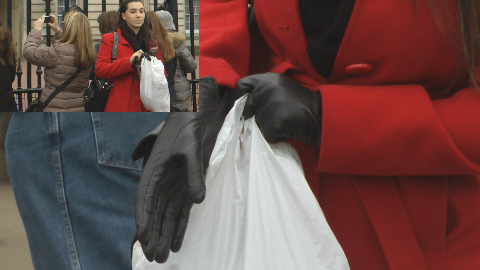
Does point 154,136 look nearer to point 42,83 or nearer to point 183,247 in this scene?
point 183,247

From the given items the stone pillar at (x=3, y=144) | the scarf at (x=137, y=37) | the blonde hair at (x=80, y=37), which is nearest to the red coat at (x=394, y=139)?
the scarf at (x=137, y=37)

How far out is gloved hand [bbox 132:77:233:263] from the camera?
0.90 metres

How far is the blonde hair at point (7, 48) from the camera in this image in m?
1.25

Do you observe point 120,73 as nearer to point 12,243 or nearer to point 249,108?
point 249,108

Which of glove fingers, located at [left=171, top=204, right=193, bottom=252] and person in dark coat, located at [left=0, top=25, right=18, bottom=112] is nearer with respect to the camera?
glove fingers, located at [left=171, top=204, right=193, bottom=252]

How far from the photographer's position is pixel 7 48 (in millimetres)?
1275

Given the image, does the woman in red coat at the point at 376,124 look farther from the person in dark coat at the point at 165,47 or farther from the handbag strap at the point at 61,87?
the handbag strap at the point at 61,87

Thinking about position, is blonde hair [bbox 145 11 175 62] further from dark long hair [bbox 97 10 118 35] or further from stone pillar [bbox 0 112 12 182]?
stone pillar [bbox 0 112 12 182]

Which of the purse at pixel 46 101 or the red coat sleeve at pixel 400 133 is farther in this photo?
the purse at pixel 46 101

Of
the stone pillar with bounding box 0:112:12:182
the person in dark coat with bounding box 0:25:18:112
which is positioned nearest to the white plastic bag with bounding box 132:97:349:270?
the person in dark coat with bounding box 0:25:18:112

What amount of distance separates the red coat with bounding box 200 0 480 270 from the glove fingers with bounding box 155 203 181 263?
0.81 ft

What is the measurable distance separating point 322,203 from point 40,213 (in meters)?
1.02

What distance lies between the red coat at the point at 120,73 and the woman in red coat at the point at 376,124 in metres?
0.25

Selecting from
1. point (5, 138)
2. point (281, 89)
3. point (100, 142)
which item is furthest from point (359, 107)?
point (5, 138)
